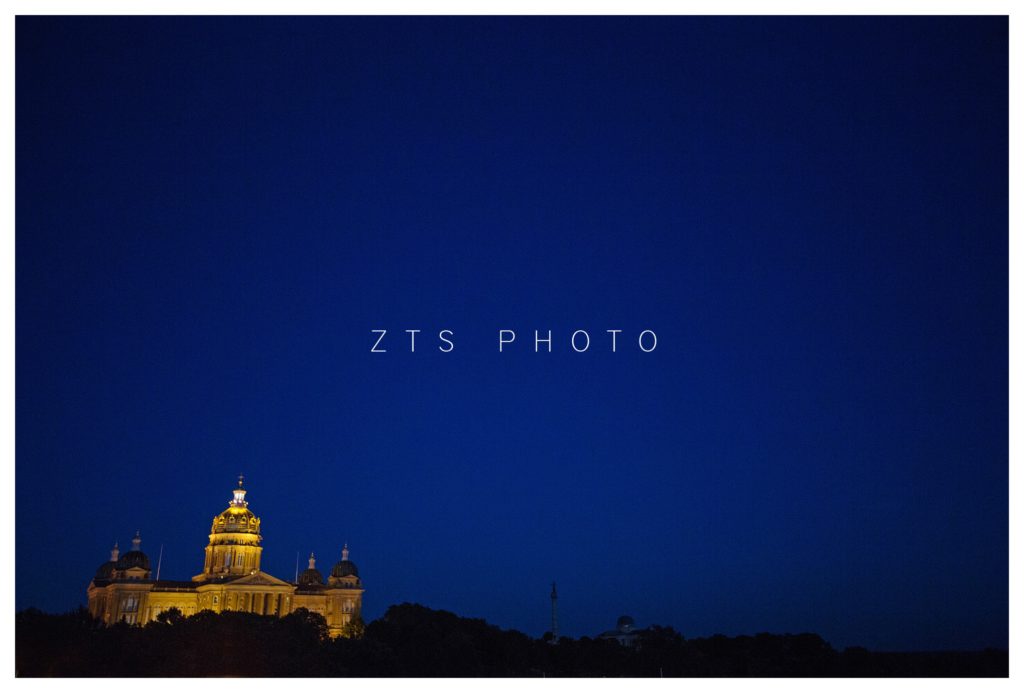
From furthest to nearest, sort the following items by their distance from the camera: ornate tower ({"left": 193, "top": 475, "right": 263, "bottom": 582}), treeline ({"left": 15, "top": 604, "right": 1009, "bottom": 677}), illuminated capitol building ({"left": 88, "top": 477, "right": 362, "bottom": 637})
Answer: ornate tower ({"left": 193, "top": 475, "right": 263, "bottom": 582})
illuminated capitol building ({"left": 88, "top": 477, "right": 362, "bottom": 637})
treeline ({"left": 15, "top": 604, "right": 1009, "bottom": 677})

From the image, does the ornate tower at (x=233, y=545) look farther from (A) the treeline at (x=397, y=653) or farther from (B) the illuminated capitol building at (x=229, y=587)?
(A) the treeline at (x=397, y=653)

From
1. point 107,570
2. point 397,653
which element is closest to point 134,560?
point 107,570

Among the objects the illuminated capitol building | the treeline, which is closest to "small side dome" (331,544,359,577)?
the illuminated capitol building

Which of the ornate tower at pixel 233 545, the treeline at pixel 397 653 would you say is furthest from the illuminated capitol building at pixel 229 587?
the treeline at pixel 397 653

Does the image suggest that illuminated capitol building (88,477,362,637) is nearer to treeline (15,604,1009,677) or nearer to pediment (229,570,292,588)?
pediment (229,570,292,588)
